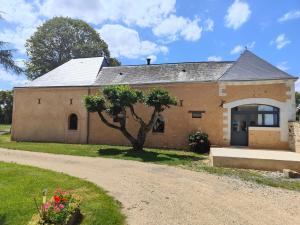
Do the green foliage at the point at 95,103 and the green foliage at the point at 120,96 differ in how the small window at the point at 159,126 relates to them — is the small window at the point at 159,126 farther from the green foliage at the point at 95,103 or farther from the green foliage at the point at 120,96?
the green foliage at the point at 95,103

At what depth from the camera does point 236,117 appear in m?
15.6

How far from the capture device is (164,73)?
18.0 m

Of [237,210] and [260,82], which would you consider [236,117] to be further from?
[237,210]

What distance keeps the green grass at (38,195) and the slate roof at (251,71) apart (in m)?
10.8

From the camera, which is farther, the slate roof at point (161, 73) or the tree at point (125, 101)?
the slate roof at point (161, 73)

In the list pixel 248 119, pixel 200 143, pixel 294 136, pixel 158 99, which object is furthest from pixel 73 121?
pixel 294 136

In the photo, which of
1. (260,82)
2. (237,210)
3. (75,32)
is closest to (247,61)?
(260,82)

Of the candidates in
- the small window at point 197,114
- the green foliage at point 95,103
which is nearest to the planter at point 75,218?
the green foliage at point 95,103

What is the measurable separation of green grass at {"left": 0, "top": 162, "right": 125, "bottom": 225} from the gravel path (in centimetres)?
35

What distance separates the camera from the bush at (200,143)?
48.9ft

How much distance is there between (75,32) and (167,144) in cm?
2338

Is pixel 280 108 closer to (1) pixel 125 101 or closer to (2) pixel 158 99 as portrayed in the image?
(2) pixel 158 99

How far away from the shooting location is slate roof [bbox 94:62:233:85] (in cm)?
1678

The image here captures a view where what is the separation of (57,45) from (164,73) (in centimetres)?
2026
